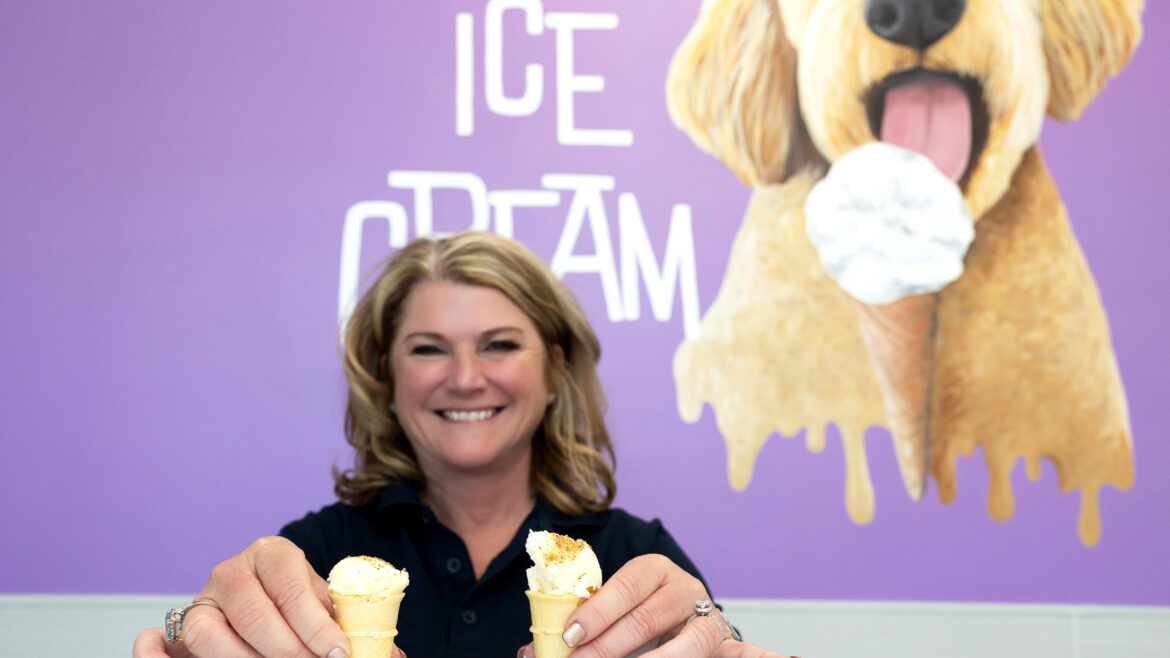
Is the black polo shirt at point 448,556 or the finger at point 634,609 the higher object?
the finger at point 634,609

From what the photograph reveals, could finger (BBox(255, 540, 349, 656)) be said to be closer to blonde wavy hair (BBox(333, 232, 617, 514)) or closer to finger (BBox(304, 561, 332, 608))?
finger (BBox(304, 561, 332, 608))

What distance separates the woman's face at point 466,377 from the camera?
5.77 ft

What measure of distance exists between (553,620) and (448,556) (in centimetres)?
53

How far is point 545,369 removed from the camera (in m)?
1.91

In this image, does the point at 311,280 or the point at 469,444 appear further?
the point at 311,280

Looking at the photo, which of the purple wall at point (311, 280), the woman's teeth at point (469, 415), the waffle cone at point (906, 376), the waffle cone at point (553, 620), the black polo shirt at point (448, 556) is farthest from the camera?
the waffle cone at point (906, 376)

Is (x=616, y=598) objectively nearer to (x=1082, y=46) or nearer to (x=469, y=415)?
(x=469, y=415)

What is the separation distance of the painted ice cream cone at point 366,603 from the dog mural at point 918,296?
5.72 ft

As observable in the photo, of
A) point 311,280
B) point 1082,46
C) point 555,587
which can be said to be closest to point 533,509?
point 555,587

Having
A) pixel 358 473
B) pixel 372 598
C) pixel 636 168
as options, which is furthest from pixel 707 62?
pixel 372 598

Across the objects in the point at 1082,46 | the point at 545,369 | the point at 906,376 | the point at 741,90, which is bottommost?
the point at 906,376

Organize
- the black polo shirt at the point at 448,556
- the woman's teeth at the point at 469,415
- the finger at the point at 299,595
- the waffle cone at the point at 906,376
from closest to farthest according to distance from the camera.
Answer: the finger at the point at 299,595, the black polo shirt at the point at 448,556, the woman's teeth at the point at 469,415, the waffle cone at the point at 906,376

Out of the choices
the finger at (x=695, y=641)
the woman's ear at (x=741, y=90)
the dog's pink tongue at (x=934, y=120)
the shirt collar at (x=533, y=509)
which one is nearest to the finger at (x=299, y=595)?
the finger at (x=695, y=641)

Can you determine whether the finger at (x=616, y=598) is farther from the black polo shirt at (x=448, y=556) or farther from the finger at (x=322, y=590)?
the black polo shirt at (x=448, y=556)
